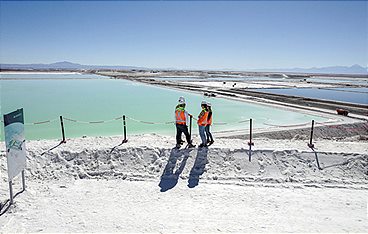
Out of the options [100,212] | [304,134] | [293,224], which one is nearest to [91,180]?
[100,212]

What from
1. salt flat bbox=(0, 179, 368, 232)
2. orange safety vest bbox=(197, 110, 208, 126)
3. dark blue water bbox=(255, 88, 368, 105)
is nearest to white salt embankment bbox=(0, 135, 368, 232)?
salt flat bbox=(0, 179, 368, 232)

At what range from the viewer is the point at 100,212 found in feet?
18.0

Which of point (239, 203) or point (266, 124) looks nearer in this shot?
point (239, 203)

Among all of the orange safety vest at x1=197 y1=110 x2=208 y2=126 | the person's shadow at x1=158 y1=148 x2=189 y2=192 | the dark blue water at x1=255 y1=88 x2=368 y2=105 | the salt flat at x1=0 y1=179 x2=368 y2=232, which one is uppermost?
the orange safety vest at x1=197 y1=110 x2=208 y2=126

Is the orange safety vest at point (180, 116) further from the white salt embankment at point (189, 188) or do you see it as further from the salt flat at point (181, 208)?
the salt flat at point (181, 208)

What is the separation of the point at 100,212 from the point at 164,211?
125 cm

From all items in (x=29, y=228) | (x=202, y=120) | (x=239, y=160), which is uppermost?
(x=202, y=120)

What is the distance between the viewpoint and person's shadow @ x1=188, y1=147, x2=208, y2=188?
6859mm

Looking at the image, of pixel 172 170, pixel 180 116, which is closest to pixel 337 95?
pixel 180 116

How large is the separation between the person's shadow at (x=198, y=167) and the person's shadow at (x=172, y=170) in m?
0.30

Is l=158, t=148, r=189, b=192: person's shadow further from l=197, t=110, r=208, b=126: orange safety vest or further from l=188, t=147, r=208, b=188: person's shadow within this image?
l=197, t=110, r=208, b=126: orange safety vest

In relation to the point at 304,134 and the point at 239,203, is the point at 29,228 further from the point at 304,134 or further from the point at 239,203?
the point at 304,134

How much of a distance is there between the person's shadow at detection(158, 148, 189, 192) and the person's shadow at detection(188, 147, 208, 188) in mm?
304

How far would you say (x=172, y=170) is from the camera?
7285mm
